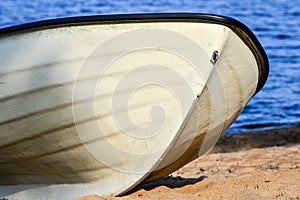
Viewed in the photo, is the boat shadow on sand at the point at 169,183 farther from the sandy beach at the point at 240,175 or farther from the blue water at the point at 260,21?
the blue water at the point at 260,21

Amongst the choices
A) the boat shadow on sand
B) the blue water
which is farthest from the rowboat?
the blue water

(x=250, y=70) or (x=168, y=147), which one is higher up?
(x=250, y=70)

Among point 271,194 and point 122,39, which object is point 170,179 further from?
point 122,39

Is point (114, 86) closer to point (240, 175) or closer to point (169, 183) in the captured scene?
point (169, 183)

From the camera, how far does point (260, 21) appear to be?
72.3 feet

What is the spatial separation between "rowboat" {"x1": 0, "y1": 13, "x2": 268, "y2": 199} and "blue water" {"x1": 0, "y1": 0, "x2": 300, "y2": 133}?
5956 mm

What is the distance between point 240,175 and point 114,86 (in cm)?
189

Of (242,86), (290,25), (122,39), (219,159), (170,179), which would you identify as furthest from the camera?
(290,25)

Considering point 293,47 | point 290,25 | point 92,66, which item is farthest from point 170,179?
point 290,25

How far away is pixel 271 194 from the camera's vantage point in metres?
4.63

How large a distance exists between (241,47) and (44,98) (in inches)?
45.3

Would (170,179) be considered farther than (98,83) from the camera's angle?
Yes

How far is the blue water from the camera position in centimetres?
1162

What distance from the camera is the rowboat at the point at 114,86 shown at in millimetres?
4406
